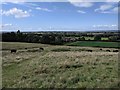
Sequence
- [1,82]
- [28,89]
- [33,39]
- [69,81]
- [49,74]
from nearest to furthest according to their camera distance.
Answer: [28,89] < [69,81] < [1,82] < [49,74] < [33,39]

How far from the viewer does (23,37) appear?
4119 inches

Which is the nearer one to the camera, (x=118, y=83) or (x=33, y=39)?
(x=118, y=83)

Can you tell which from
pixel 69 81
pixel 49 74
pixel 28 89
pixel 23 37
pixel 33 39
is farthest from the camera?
pixel 23 37

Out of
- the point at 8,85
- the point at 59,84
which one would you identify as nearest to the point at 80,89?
the point at 59,84

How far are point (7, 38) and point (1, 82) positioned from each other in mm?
86429

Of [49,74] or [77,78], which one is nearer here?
[77,78]

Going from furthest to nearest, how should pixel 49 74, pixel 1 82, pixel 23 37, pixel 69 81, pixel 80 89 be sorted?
pixel 23 37 < pixel 49 74 < pixel 1 82 < pixel 69 81 < pixel 80 89

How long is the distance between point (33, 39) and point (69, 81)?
8232 cm

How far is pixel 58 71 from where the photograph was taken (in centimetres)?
2039

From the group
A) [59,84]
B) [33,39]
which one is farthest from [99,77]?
[33,39]

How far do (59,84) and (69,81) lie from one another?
0.99 meters

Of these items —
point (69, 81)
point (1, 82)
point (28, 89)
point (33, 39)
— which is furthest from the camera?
point (33, 39)

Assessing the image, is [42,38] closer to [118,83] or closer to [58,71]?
[58,71]

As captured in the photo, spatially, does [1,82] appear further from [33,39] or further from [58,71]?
[33,39]
